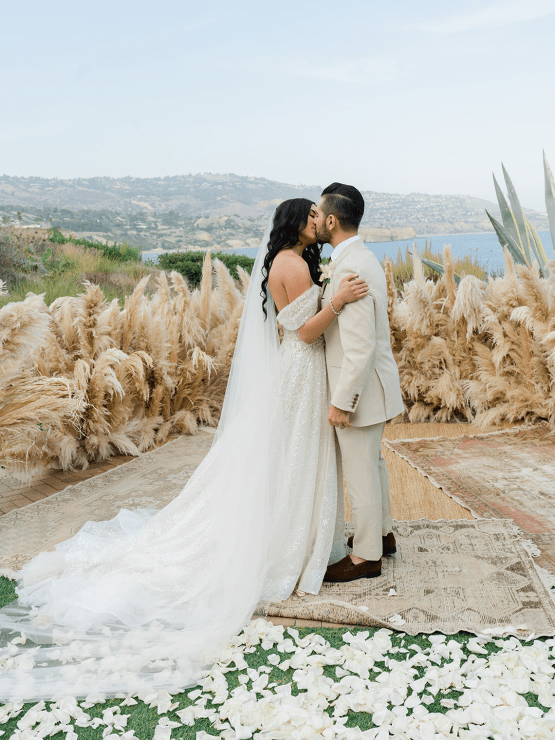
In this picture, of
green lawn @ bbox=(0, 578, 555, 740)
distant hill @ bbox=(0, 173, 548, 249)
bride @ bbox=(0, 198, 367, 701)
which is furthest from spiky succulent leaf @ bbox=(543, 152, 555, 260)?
distant hill @ bbox=(0, 173, 548, 249)

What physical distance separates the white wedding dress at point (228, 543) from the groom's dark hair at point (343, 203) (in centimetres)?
35

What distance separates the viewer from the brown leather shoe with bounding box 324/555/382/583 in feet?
8.67

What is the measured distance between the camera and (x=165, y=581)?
8.39ft

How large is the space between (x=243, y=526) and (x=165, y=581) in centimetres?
41

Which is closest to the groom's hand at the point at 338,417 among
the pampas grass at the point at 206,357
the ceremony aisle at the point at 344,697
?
the ceremony aisle at the point at 344,697

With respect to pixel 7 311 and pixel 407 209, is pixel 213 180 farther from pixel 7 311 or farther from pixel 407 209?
pixel 7 311

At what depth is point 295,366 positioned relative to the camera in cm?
270

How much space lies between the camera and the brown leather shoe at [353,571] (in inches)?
104

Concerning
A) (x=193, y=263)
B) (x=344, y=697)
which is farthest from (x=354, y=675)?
(x=193, y=263)

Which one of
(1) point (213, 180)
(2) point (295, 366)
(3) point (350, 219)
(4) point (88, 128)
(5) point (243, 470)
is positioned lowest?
(5) point (243, 470)

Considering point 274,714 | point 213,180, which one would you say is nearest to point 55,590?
point 274,714

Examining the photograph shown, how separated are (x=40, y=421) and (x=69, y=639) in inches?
51.1

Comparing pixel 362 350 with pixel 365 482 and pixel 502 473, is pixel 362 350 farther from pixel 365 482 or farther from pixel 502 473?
pixel 502 473

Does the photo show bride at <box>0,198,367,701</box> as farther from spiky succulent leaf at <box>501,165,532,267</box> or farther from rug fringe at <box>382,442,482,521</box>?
spiky succulent leaf at <box>501,165,532,267</box>
